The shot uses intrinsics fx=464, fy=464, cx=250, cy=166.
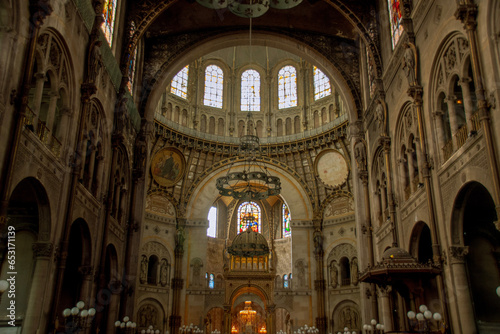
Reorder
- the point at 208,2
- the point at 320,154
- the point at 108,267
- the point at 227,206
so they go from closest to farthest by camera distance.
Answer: the point at 108,267 → the point at 208,2 → the point at 320,154 → the point at 227,206

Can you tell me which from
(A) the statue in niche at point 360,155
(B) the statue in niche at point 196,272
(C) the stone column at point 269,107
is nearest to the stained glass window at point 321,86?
(C) the stone column at point 269,107

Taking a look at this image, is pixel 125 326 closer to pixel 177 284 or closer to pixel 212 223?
pixel 177 284

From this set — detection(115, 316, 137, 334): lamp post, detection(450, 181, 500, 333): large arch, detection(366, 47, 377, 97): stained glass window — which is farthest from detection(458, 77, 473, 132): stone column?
detection(115, 316, 137, 334): lamp post

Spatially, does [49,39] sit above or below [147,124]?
below

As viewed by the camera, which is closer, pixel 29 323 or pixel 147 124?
pixel 29 323

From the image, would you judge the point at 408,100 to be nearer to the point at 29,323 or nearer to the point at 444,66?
the point at 444,66

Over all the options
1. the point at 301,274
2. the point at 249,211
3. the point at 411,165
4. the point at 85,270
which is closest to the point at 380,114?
the point at 411,165

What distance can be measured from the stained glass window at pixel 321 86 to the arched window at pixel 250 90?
14.7 ft

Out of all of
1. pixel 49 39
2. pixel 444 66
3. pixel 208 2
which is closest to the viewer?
pixel 49 39

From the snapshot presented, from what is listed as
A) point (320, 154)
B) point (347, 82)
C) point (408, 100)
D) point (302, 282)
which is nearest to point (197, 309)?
point (302, 282)

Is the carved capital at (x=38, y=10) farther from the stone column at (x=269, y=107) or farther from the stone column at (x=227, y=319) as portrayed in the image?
the stone column at (x=269, y=107)

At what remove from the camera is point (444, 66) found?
13.9m

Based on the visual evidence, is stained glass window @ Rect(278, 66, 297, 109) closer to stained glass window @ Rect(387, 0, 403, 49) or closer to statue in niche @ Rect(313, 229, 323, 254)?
statue in niche @ Rect(313, 229, 323, 254)

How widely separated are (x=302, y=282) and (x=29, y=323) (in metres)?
21.5
